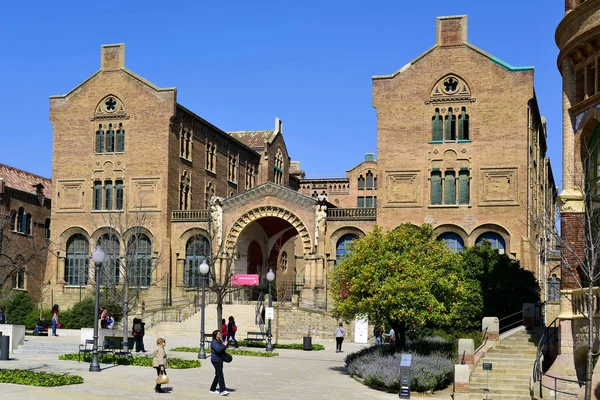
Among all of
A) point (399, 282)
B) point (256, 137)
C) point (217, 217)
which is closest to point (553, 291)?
point (399, 282)

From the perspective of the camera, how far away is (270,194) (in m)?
55.6

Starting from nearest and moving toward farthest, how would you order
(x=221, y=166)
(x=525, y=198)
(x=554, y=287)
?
1. (x=554, y=287)
2. (x=525, y=198)
3. (x=221, y=166)

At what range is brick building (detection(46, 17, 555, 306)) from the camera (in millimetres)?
50625

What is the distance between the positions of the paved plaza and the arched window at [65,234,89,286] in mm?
24458

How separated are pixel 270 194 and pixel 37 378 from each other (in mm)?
33000

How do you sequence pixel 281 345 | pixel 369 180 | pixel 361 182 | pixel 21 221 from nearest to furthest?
1. pixel 281 345
2. pixel 21 221
3. pixel 369 180
4. pixel 361 182

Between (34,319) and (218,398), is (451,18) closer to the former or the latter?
(34,319)

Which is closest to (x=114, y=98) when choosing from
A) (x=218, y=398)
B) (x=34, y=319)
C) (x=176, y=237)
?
(x=176, y=237)

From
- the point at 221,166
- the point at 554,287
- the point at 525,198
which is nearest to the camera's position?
the point at 554,287

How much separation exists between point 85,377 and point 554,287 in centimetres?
2490

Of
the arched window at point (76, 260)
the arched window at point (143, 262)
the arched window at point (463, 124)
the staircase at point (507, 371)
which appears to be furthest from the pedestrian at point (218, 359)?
the arched window at point (76, 260)

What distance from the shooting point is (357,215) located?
2125 inches

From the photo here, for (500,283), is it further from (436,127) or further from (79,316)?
(79,316)

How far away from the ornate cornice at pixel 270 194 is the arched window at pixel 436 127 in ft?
27.8
